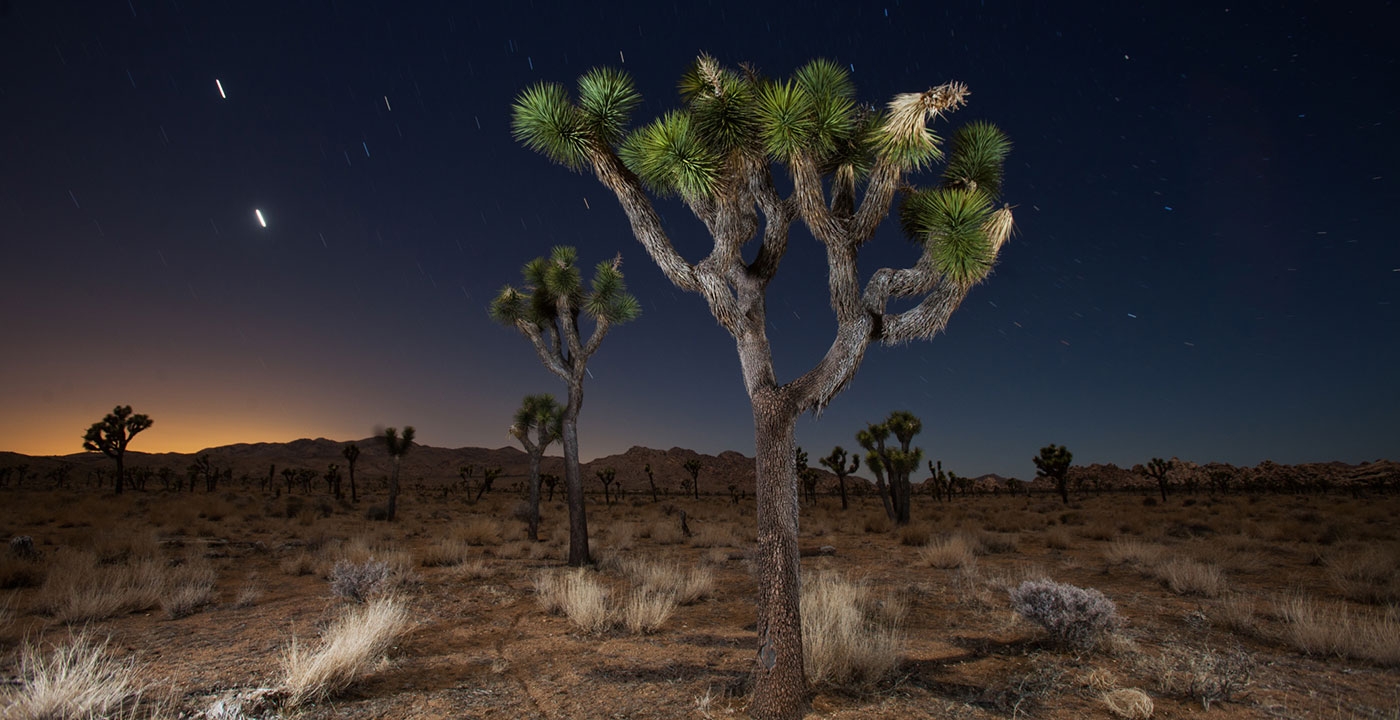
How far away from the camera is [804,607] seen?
7.32 meters

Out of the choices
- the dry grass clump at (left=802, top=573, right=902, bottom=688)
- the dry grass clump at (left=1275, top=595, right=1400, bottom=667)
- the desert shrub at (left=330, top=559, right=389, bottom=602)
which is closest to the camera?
the dry grass clump at (left=802, top=573, right=902, bottom=688)

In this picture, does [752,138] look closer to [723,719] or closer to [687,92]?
[687,92]

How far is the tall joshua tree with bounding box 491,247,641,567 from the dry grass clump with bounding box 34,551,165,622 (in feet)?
24.6

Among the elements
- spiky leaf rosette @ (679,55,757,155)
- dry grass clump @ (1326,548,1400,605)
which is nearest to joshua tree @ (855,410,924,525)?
dry grass clump @ (1326,548,1400,605)

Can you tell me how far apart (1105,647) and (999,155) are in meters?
6.31

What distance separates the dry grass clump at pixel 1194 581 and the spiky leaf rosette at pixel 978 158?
8290 millimetres

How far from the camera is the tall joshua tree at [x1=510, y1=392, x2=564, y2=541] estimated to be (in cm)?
2119

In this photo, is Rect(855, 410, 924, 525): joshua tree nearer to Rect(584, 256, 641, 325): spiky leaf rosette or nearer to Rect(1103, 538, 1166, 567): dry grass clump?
Rect(1103, 538, 1166, 567): dry grass clump

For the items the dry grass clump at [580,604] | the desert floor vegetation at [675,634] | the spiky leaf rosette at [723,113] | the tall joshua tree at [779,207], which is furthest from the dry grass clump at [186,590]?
the spiky leaf rosette at [723,113]

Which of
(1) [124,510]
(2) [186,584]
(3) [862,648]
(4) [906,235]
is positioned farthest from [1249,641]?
(1) [124,510]

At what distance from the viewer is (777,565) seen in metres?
5.34

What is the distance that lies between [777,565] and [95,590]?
1139 centimetres

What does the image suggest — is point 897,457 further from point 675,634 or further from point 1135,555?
point 675,634

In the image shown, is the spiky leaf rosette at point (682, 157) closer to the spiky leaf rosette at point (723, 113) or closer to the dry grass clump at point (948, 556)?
the spiky leaf rosette at point (723, 113)
